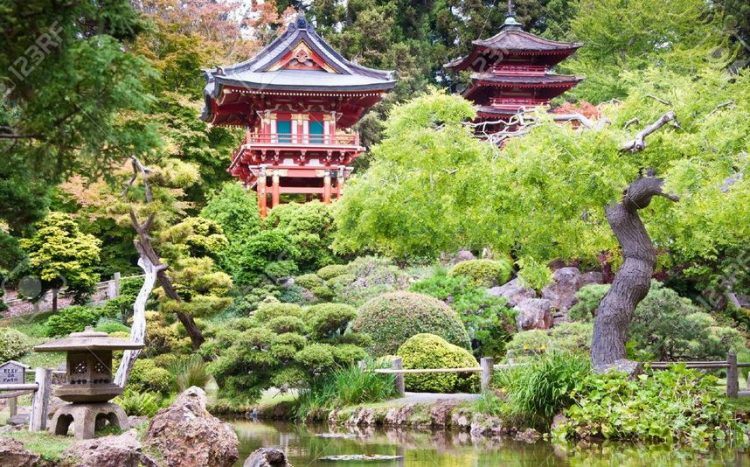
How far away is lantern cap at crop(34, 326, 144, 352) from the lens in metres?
8.96

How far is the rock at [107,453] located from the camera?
23.7 feet

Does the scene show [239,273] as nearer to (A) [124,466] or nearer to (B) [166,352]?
(B) [166,352]

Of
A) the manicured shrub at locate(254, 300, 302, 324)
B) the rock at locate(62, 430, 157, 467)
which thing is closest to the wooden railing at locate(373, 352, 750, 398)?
the manicured shrub at locate(254, 300, 302, 324)

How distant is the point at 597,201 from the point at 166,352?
889 centimetres

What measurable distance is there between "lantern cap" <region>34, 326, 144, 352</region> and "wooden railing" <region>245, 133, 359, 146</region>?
51.2 feet

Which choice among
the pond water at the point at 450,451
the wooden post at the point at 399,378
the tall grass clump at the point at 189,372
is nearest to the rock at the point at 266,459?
the pond water at the point at 450,451

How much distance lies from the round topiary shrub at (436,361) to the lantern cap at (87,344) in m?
5.32

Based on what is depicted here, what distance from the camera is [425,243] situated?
508 inches

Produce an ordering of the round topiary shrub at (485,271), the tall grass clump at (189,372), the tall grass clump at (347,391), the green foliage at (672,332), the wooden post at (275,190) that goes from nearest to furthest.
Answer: the tall grass clump at (347,391) < the green foliage at (672,332) < the tall grass clump at (189,372) < the round topiary shrub at (485,271) < the wooden post at (275,190)

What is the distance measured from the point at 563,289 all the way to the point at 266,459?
43.7 feet

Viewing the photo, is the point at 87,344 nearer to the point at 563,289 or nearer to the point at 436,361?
the point at 436,361

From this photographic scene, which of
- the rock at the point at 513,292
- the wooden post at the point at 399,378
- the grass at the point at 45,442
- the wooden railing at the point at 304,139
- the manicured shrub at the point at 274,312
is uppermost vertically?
the wooden railing at the point at 304,139

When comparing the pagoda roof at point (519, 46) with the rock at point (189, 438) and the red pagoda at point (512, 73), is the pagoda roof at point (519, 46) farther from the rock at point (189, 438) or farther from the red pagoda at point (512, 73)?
the rock at point (189, 438)

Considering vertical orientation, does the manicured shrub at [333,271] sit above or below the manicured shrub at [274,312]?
above
